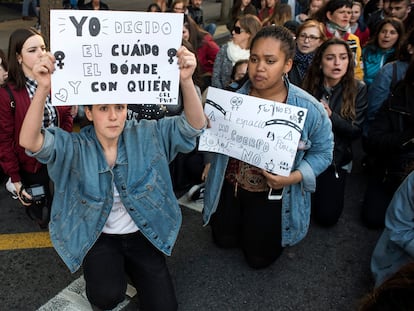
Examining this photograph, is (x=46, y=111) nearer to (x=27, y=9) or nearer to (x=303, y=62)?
(x=303, y=62)

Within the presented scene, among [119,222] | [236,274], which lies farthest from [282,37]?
[236,274]

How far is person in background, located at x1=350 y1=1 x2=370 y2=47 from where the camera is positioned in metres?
6.53

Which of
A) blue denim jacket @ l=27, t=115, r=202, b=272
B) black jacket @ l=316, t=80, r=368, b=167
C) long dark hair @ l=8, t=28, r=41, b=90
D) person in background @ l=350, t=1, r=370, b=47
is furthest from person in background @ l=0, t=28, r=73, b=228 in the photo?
person in background @ l=350, t=1, r=370, b=47

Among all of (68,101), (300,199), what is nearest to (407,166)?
(300,199)

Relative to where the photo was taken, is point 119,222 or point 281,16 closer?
point 119,222

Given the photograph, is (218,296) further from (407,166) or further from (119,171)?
(407,166)

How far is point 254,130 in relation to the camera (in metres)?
3.00

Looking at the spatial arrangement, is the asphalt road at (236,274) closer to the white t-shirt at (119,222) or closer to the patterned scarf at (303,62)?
the white t-shirt at (119,222)

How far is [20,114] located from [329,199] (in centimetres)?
256

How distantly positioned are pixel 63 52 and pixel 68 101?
241 millimetres

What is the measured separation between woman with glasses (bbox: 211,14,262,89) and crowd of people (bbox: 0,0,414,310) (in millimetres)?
101

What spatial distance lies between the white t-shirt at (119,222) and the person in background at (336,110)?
179 centimetres

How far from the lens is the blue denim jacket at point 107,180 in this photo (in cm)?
250

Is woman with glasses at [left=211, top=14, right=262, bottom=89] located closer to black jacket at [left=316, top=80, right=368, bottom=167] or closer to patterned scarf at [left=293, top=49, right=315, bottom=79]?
patterned scarf at [left=293, top=49, right=315, bottom=79]
